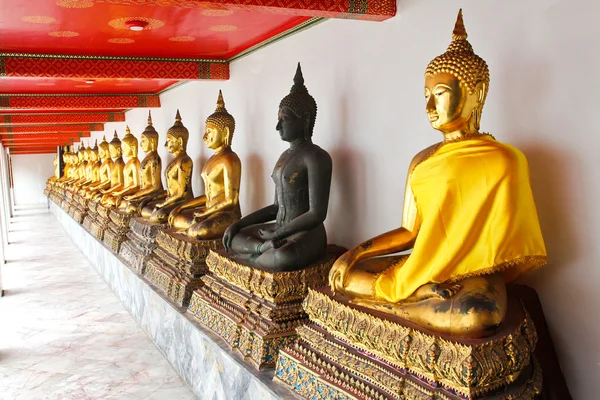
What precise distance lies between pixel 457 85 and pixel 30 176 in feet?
84.0

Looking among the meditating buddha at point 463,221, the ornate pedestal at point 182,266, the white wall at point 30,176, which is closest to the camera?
the meditating buddha at point 463,221

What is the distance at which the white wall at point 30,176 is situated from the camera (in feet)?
79.2

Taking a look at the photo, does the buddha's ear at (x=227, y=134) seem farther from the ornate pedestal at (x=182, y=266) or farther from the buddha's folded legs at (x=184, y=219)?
the ornate pedestal at (x=182, y=266)

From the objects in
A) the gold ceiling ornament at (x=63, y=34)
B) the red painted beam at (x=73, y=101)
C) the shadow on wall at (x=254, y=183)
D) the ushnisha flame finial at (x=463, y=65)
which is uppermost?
the gold ceiling ornament at (x=63, y=34)

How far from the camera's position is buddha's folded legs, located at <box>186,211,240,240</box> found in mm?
4555

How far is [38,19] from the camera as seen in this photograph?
4098 mm

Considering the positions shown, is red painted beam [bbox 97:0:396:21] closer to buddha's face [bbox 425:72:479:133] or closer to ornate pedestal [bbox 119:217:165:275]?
buddha's face [bbox 425:72:479:133]

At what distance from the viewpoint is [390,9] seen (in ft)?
10.7

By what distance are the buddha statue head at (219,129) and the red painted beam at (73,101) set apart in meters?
3.98

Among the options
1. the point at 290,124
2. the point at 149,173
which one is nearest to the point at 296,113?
the point at 290,124

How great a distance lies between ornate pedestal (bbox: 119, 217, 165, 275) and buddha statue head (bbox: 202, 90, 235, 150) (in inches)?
45.8

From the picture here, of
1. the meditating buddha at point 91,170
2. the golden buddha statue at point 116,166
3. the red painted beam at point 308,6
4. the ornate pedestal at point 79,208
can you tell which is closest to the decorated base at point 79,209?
the ornate pedestal at point 79,208

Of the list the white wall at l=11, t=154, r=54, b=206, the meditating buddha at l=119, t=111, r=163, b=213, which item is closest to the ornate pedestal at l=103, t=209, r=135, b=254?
the meditating buddha at l=119, t=111, r=163, b=213

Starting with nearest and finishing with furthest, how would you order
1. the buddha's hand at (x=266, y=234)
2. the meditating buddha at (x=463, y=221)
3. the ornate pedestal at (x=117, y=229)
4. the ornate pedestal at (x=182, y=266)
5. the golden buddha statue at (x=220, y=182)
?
1. the meditating buddha at (x=463, y=221)
2. the buddha's hand at (x=266, y=234)
3. the ornate pedestal at (x=182, y=266)
4. the golden buddha statue at (x=220, y=182)
5. the ornate pedestal at (x=117, y=229)
